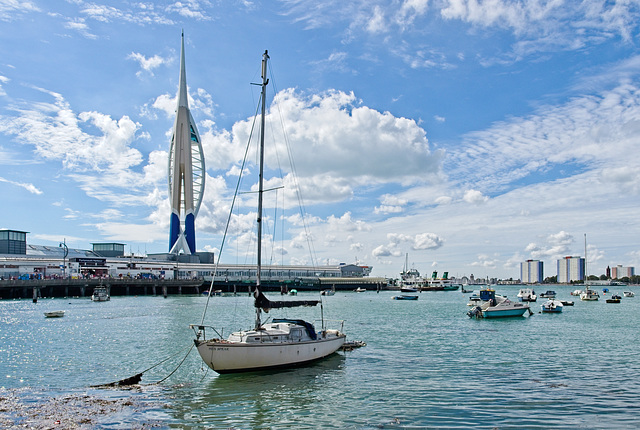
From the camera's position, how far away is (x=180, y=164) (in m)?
168

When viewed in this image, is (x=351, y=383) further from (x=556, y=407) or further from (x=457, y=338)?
(x=457, y=338)

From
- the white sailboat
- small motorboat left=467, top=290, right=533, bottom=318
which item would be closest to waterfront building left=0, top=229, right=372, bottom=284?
small motorboat left=467, top=290, right=533, bottom=318

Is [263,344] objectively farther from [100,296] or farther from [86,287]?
[86,287]

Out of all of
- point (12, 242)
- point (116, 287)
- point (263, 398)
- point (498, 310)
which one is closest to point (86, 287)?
point (116, 287)

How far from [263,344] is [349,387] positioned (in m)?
4.67

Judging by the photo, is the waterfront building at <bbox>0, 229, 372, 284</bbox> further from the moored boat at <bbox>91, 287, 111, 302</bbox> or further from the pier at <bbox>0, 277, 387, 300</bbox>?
the moored boat at <bbox>91, 287, 111, 302</bbox>

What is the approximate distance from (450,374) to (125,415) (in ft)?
50.3

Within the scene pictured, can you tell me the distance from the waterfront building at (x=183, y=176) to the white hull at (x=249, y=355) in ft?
491

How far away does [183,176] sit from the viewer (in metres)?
168

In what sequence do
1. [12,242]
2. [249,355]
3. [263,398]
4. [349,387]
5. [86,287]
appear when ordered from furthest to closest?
[12,242] < [86,287] < [249,355] < [349,387] < [263,398]

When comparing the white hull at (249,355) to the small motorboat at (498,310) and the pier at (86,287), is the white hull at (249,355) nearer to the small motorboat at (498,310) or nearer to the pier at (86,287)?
the small motorboat at (498,310)

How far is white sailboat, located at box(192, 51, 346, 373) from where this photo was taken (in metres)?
23.1

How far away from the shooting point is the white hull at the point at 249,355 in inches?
906

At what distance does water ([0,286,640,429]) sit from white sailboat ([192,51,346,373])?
61cm
